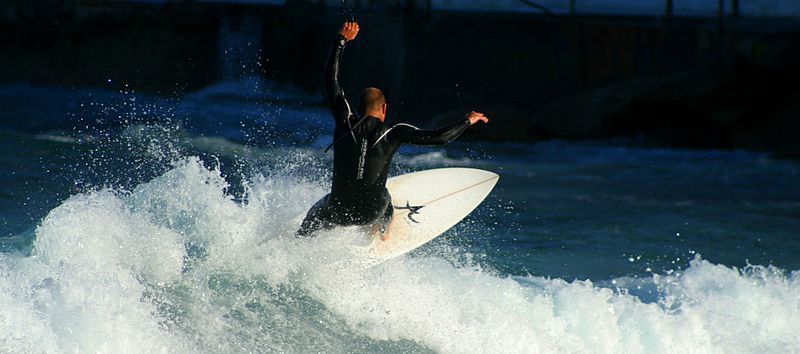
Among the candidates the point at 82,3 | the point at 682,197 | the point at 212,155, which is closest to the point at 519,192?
the point at 682,197

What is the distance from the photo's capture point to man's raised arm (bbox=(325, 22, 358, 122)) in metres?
6.55

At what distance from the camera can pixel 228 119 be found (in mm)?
19547

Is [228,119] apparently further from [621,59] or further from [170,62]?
[621,59]

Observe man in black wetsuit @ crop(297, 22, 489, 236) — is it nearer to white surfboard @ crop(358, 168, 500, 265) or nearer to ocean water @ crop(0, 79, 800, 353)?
ocean water @ crop(0, 79, 800, 353)

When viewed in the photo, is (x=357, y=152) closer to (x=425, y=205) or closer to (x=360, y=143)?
(x=360, y=143)

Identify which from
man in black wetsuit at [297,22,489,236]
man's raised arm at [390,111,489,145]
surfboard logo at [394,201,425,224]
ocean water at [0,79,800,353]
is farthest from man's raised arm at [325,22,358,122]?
surfboard logo at [394,201,425,224]

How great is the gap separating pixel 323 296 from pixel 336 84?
1.36 m

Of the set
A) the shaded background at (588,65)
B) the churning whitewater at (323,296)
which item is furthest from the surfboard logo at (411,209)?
the shaded background at (588,65)

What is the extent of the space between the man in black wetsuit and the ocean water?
0.21 m

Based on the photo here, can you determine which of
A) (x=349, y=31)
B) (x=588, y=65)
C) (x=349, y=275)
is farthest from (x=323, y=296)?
(x=588, y=65)

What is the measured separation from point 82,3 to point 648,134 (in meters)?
12.3

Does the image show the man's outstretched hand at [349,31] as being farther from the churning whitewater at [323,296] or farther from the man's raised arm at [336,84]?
the churning whitewater at [323,296]

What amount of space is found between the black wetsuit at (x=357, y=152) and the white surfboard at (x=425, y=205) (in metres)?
0.38

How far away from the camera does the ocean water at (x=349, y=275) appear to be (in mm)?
5773
